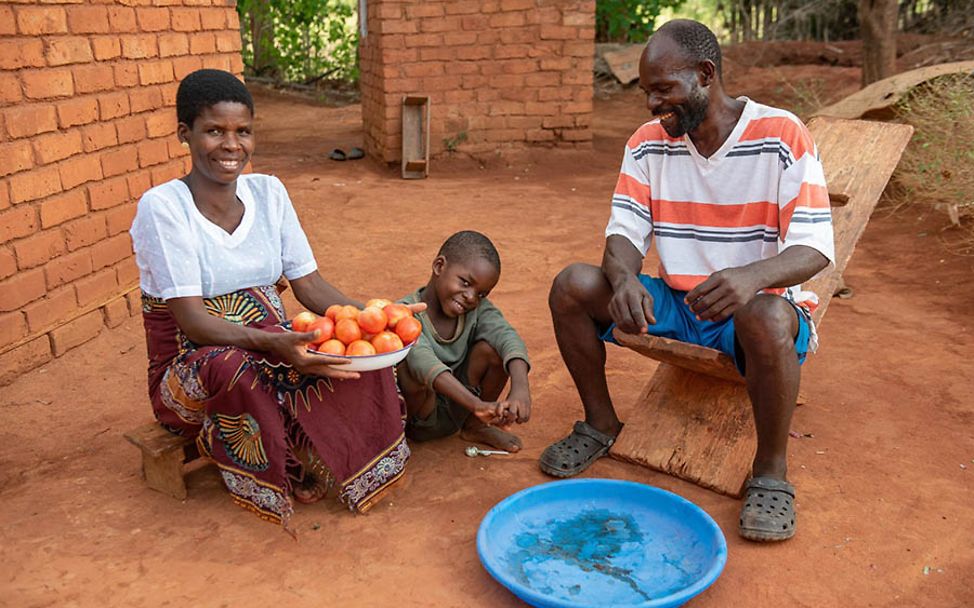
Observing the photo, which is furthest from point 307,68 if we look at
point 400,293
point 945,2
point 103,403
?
point 103,403

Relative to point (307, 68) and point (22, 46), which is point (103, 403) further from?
point (307, 68)

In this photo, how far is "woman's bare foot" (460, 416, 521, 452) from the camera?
133 inches

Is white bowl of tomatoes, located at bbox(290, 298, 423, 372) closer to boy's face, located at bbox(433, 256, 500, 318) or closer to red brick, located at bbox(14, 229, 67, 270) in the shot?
boy's face, located at bbox(433, 256, 500, 318)

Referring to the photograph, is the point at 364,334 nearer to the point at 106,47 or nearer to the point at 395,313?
the point at 395,313

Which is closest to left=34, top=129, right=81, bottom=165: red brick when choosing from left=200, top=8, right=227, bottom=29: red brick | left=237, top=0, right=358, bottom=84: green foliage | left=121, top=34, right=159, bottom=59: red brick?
left=121, top=34, right=159, bottom=59: red brick

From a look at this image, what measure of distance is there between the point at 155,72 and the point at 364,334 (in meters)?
2.89

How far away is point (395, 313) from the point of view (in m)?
2.81

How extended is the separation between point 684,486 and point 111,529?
1.89 meters

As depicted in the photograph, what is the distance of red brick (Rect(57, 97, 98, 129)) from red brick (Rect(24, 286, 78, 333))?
30.7 inches

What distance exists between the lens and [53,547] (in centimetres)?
273

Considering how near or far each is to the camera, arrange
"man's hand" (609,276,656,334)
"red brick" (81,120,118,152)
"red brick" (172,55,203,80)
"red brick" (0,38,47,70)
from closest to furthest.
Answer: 1. "man's hand" (609,276,656,334)
2. "red brick" (0,38,47,70)
3. "red brick" (81,120,118,152)
4. "red brick" (172,55,203,80)

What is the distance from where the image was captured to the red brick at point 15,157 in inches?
151

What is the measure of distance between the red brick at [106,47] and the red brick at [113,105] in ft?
0.61

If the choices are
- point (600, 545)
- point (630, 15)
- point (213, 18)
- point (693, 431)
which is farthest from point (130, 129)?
point (630, 15)
